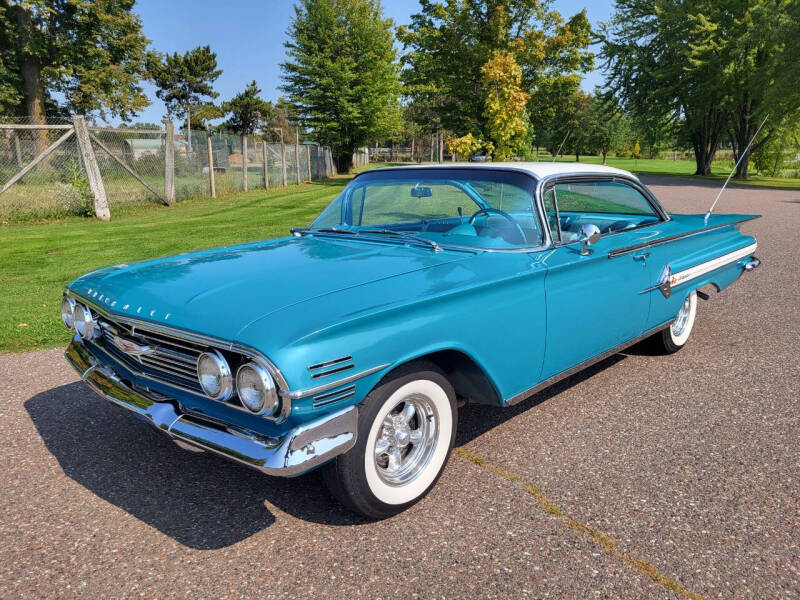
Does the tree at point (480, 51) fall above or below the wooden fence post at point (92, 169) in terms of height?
above

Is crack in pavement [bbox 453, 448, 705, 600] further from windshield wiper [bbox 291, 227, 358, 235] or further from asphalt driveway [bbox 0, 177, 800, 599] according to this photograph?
windshield wiper [bbox 291, 227, 358, 235]

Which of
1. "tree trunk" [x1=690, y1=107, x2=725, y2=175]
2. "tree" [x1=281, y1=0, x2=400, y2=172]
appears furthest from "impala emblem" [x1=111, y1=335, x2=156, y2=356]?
"tree trunk" [x1=690, y1=107, x2=725, y2=175]

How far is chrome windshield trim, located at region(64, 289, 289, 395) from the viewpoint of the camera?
2.07 m

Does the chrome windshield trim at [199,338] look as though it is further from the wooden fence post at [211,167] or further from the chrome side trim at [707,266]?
the wooden fence post at [211,167]

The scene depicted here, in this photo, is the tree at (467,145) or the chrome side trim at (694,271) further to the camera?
the tree at (467,145)

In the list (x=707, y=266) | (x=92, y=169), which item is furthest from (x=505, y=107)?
(x=707, y=266)

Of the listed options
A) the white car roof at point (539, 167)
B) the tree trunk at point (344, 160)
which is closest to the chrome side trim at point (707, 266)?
the white car roof at point (539, 167)

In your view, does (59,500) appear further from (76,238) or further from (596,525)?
(76,238)

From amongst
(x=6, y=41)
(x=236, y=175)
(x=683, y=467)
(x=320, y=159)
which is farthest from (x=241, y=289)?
(x=6, y=41)

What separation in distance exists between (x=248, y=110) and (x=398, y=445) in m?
64.8

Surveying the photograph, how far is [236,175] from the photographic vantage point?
62.8 feet

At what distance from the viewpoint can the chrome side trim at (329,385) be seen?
6.82 ft

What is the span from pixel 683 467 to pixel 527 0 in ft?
83.5

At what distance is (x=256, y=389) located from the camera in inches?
85.2
